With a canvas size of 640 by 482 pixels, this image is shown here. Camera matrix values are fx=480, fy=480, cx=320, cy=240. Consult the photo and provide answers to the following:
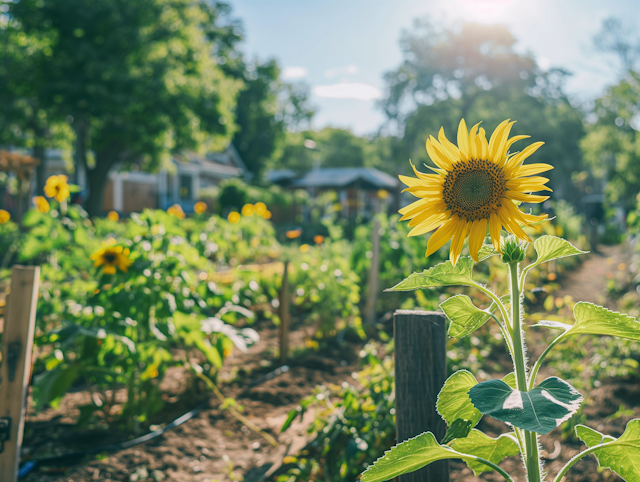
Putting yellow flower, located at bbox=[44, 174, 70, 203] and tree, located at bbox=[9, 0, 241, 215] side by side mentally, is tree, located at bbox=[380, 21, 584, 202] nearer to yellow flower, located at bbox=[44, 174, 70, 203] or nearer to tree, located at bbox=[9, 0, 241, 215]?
tree, located at bbox=[9, 0, 241, 215]

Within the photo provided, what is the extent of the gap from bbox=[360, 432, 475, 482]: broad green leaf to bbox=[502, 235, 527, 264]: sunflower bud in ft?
1.31

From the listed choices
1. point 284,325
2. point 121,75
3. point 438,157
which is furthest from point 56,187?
point 121,75

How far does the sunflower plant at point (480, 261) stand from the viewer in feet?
3.09

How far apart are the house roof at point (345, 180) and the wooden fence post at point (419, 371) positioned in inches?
860

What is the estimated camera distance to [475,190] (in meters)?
1.01

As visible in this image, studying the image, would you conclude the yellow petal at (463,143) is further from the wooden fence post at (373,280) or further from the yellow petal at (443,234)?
the wooden fence post at (373,280)

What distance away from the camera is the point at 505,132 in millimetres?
1001

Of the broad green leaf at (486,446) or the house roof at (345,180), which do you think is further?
the house roof at (345,180)

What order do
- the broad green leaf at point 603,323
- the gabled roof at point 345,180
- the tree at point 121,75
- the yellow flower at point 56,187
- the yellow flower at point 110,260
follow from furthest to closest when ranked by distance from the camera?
the gabled roof at point 345,180 → the tree at point 121,75 → the yellow flower at point 56,187 → the yellow flower at point 110,260 → the broad green leaf at point 603,323

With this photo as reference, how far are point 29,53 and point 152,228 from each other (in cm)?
1748

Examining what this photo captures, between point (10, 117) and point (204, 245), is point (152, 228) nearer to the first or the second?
point (204, 245)

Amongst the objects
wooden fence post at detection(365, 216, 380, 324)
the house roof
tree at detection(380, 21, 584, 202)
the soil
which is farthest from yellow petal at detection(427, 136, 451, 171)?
tree at detection(380, 21, 584, 202)

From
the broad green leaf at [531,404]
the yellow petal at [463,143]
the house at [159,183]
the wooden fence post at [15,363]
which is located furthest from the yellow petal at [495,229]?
the house at [159,183]


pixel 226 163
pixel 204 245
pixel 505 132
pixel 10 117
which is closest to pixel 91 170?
pixel 10 117
